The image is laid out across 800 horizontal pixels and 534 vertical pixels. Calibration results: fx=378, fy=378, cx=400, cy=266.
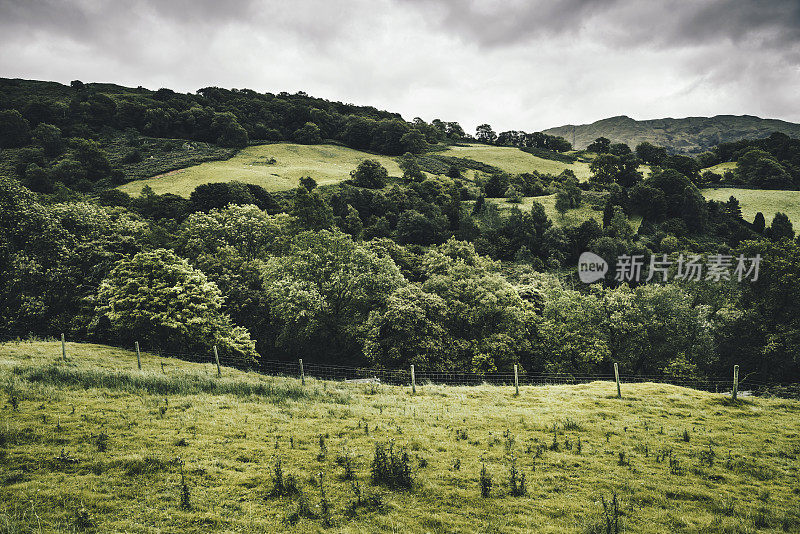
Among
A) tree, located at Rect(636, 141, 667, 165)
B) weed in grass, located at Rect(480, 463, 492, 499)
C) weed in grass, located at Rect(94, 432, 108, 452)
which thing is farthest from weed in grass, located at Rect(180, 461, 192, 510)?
tree, located at Rect(636, 141, 667, 165)

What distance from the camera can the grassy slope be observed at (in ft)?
31.0

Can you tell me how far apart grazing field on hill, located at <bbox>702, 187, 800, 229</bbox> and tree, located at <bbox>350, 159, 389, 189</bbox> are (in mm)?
81709

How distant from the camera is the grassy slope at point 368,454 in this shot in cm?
945

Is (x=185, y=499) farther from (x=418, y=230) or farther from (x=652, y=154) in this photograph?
(x=652, y=154)

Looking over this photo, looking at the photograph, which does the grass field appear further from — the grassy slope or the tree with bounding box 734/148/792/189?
the grassy slope

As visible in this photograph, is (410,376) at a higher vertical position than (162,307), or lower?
lower

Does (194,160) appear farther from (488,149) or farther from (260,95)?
(488,149)

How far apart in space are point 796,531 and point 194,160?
112 meters

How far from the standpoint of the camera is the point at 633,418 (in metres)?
18.5

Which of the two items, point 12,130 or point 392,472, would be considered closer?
point 392,472

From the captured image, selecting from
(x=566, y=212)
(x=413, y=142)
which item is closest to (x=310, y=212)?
(x=566, y=212)

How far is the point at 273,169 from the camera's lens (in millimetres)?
97562

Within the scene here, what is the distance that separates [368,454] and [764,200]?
11945 cm

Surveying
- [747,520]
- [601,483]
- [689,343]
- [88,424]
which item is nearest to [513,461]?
[601,483]
